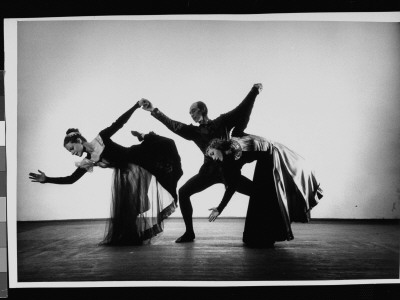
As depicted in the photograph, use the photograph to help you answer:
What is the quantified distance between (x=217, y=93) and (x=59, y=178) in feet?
4.09

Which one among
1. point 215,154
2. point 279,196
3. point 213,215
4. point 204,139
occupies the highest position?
point 204,139

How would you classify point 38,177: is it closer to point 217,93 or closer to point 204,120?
point 204,120

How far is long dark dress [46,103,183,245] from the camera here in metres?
2.66

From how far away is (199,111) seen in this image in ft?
8.83

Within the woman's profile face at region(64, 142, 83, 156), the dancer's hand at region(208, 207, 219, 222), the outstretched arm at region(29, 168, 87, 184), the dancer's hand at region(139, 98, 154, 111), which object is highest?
the dancer's hand at region(139, 98, 154, 111)

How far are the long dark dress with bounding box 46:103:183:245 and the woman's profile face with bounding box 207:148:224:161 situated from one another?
0.22 meters

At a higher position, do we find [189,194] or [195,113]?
[195,113]

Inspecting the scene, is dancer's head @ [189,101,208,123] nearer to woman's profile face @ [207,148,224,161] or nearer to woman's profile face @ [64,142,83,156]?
woman's profile face @ [207,148,224,161]

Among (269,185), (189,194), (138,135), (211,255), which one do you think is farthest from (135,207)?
(269,185)

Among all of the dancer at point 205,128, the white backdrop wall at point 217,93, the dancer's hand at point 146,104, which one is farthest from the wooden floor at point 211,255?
the dancer's hand at point 146,104

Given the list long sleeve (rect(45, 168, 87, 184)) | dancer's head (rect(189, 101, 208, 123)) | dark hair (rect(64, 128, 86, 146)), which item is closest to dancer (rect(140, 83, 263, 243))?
dancer's head (rect(189, 101, 208, 123))

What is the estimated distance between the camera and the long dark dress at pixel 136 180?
8.73 feet

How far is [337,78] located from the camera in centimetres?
271
